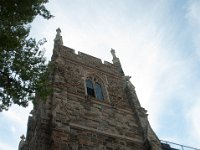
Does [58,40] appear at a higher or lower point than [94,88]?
higher

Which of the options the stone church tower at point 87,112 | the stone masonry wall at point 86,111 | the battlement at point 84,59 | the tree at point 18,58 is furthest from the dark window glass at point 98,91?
the tree at point 18,58

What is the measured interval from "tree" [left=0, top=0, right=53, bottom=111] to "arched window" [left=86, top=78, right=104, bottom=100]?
7356 mm

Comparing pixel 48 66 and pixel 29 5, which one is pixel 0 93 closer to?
pixel 48 66

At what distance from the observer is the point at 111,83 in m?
19.8

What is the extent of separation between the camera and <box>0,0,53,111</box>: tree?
32.8 ft

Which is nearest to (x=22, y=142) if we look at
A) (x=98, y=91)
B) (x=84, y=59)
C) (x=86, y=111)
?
(x=86, y=111)

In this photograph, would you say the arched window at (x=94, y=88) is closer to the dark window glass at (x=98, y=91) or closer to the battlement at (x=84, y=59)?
the dark window glass at (x=98, y=91)

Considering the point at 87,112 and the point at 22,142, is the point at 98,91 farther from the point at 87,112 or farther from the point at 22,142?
the point at 22,142

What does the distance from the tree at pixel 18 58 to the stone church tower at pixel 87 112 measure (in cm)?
252

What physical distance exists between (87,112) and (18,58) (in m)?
6.09

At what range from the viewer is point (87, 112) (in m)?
15.4

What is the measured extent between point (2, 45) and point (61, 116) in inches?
190

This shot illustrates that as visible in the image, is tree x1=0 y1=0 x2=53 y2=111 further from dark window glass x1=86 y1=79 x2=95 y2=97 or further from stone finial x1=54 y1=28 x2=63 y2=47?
stone finial x1=54 y1=28 x2=63 y2=47

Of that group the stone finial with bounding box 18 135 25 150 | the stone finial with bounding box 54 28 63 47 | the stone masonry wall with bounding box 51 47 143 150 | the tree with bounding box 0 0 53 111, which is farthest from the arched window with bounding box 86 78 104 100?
the tree with bounding box 0 0 53 111
